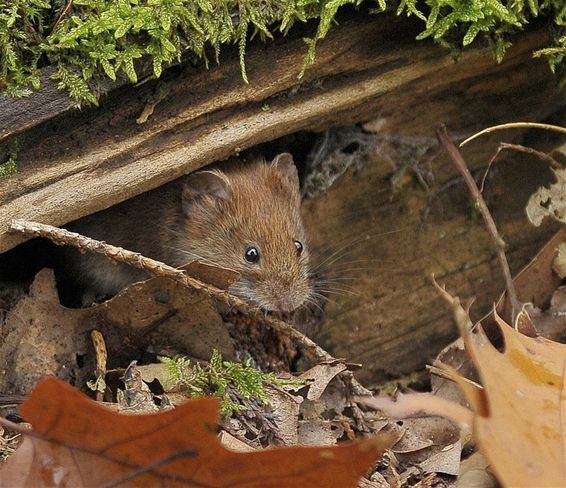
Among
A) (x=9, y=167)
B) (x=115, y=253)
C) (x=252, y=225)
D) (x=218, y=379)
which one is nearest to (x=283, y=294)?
(x=252, y=225)

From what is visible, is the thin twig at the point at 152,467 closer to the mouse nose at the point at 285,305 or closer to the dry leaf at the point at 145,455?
the dry leaf at the point at 145,455

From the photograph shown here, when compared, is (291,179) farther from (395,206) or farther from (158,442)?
(158,442)

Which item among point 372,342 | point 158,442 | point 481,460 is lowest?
point 372,342

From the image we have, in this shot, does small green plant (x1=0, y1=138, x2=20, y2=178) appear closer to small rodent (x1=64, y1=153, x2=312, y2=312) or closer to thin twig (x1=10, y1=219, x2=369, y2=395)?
thin twig (x1=10, y1=219, x2=369, y2=395)

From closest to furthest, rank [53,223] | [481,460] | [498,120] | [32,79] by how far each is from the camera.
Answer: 1. [481,460]
2. [32,79]
3. [53,223]
4. [498,120]

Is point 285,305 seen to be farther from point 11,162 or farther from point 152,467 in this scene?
point 152,467

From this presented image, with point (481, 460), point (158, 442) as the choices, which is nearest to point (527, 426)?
point (481, 460)

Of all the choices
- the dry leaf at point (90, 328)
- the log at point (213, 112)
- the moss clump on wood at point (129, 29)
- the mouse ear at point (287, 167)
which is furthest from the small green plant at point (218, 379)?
the mouse ear at point (287, 167)
